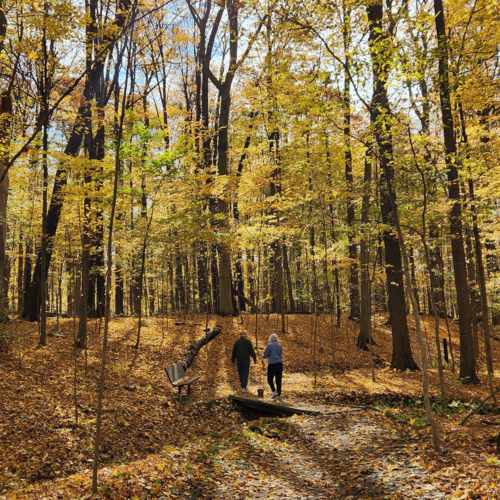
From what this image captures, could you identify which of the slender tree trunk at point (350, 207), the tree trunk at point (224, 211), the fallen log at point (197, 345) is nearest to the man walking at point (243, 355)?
the fallen log at point (197, 345)

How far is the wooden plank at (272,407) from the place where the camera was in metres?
7.71

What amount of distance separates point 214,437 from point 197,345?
19.7 feet

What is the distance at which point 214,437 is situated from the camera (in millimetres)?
6680

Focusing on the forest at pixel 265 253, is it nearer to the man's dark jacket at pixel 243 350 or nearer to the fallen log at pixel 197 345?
the fallen log at pixel 197 345

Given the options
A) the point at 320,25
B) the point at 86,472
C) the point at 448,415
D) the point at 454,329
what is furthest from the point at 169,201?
the point at 454,329

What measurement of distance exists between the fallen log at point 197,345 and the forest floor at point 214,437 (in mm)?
364

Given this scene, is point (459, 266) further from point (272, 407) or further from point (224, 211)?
point (224, 211)

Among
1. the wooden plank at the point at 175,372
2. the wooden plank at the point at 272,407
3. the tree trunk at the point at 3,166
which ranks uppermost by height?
the tree trunk at the point at 3,166

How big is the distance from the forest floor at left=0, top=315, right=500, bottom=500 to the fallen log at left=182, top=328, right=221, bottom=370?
14.3 inches

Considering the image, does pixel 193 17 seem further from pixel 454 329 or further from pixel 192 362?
pixel 454 329

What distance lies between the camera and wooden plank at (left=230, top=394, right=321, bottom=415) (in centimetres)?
771

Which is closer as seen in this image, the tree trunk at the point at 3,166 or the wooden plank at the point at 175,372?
the tree trunk at the point at 3,166

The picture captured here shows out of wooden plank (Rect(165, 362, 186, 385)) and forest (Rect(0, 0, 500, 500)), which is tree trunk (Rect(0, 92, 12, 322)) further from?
wooden plank (Rect(165, 362, 186, 385))

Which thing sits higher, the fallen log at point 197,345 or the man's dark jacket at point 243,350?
the man's dark jacket at point 243,350
